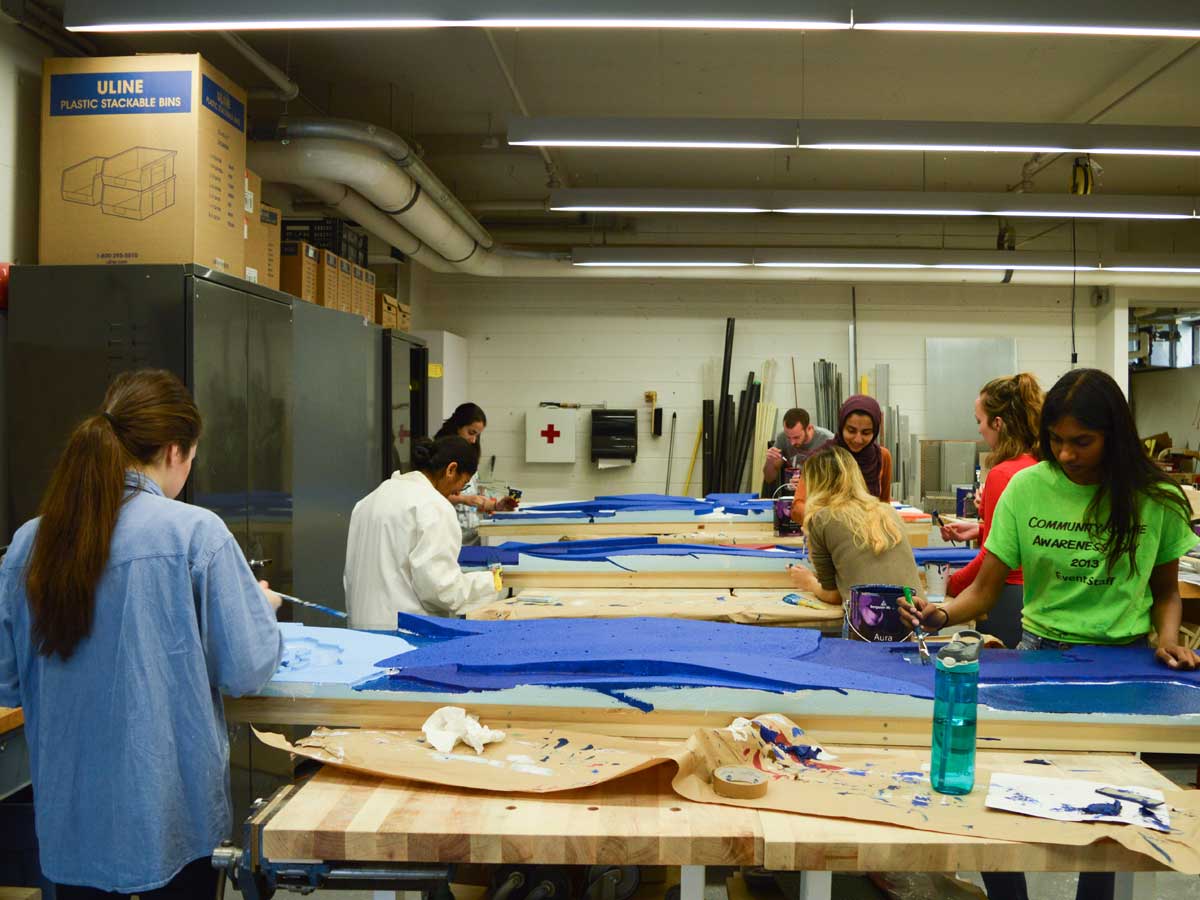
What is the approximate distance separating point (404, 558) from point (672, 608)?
0.80 metres

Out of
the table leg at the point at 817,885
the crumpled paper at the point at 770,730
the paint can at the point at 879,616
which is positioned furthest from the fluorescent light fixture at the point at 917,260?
the table leg at the point at 817,885

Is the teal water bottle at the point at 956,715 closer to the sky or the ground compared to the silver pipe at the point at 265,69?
closer to the ground

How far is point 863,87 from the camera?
5.41 meters

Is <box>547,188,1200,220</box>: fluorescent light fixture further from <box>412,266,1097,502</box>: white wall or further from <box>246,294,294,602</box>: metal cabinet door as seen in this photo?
<box>412,266,1097,502</box>: white wall

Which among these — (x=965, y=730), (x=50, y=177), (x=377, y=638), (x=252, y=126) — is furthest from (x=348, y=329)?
(x=965, y=730)

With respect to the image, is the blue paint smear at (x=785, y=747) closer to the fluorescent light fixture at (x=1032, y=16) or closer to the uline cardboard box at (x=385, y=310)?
the fluorescent light fixture at (x=1032, y=16)

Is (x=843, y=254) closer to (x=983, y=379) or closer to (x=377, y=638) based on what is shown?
(x=983, y=379)

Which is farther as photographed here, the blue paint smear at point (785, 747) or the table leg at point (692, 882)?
the blue paint smear at point (785, 747)

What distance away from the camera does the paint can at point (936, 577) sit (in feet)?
11.3

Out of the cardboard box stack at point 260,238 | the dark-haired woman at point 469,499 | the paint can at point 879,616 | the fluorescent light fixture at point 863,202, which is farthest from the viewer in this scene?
the fluorescent light fixture at point 863,202

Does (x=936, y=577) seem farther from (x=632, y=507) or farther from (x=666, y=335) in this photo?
(x=666, y=335)

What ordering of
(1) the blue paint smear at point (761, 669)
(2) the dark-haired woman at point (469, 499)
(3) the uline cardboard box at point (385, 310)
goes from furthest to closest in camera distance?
(3) the uline cardboard box at point (385, 310) < (2) the dark-haired woman at point (469, 499) < (1) the blue paint smear at point (761, 669)

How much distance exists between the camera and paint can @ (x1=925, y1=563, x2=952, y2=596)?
345 cm

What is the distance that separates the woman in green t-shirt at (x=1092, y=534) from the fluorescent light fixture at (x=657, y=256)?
16.5ft
